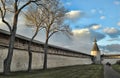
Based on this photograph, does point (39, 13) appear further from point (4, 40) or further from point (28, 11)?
point (4, 40)

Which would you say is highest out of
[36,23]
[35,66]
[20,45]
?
[36,23]

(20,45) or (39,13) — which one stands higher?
(39,13)

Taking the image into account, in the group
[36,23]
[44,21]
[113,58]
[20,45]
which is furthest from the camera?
[113,58]

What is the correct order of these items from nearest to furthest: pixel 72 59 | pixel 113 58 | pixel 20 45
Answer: pixel 20 45
pixel 72 59
pixel 113 58

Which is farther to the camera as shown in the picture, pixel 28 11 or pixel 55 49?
pixel 55 49

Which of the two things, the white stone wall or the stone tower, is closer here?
the white stone wall

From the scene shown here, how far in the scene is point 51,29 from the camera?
4931cm

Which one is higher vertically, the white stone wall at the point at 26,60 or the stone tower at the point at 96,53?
the stone tower at the point at 96,53

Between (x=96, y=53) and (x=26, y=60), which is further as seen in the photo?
(x=96, y=53)

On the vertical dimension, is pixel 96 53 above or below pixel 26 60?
above

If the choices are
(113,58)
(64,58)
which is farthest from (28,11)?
(113,58)

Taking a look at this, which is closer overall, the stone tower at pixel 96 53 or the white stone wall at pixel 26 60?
the white stone wall at pixel 26 60

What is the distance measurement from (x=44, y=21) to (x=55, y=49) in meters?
14.7

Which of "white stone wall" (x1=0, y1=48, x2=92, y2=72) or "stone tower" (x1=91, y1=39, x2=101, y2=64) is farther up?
"stone tower" (x1=91, y1=39, x2=101, y2=64)
